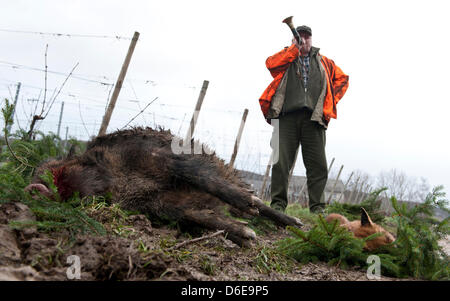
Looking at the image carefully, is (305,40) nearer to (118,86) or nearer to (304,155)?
(304,155)

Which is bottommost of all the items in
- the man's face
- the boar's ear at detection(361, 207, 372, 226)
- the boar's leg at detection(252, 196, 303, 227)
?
the boar's leg at detection(252, 196, 303, 227)

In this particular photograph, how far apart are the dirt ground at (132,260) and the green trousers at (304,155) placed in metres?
2.51

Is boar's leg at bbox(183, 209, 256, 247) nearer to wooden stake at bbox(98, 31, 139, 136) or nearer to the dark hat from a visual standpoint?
the dark hat

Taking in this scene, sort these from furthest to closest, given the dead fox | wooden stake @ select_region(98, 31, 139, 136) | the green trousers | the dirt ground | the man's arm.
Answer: wooden stake @ select_region(98, 31, 139, 136), the green trousers, the man's arm, the dead fox, the dirt ground

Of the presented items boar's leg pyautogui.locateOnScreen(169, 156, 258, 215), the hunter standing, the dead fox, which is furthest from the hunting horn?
the dead fox

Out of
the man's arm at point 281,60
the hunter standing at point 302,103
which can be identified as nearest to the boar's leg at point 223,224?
the hunter standing at point 302,103

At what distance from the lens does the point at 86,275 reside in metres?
1.44

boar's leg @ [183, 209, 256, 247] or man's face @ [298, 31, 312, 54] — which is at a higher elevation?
man's face @ [298, 31, 312, 54]

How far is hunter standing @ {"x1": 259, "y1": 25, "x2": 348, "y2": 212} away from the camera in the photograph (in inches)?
187

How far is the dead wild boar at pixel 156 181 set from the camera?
2.94 m

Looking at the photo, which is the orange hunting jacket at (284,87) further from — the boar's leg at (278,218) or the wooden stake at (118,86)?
the wooden stake at (118,86)

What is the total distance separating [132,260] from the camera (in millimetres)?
1541

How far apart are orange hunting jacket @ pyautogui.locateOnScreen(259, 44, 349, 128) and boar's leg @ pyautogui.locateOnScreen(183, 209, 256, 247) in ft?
7.70
